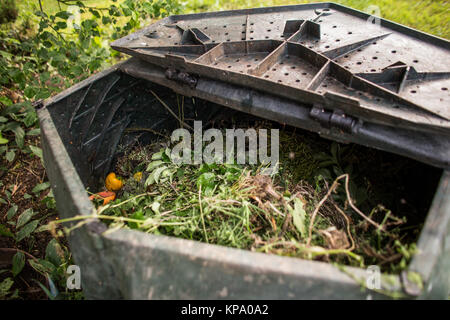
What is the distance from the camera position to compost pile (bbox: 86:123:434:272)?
1.76 meters

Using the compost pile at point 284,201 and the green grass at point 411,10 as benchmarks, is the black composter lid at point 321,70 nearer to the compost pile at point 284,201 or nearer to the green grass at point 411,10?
the compost pile at point 284,201

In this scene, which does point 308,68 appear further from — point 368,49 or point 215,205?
point 215,205

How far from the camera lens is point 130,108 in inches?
108

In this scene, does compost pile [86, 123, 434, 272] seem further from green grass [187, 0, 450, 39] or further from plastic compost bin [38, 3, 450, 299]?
green grass [187, 0, 450, 39]

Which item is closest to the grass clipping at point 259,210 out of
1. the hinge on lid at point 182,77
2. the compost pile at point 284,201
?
the compost pile at point 284,201

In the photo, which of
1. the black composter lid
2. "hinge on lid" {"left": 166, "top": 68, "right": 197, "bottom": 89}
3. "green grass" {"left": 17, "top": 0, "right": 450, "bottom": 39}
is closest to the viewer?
the black composter lid

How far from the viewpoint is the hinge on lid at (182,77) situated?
86.7 inches

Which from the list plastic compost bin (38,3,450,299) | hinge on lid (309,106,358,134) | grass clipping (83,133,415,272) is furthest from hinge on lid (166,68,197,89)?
hinge on lid (309,106,358,134)

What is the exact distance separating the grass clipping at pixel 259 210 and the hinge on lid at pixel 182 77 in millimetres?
616

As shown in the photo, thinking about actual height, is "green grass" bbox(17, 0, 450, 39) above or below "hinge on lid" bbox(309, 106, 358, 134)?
above

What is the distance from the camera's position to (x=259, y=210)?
6.67 ft

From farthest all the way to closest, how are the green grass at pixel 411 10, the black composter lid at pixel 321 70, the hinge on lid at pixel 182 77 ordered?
the green grass at pixel 411 10, the hinge on lid at pixel 182 77, the black composter lid at pixel 321 70
